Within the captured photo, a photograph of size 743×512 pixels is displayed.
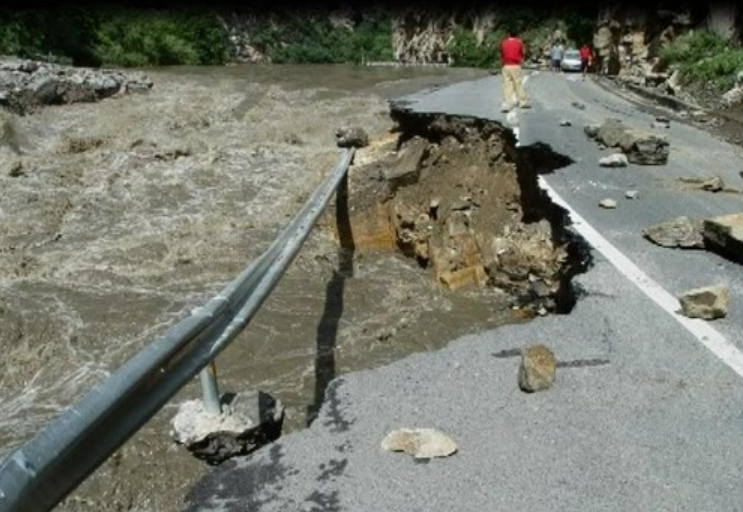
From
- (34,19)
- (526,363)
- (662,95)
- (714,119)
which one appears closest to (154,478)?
(526,363)

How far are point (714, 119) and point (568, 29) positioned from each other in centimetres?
2520

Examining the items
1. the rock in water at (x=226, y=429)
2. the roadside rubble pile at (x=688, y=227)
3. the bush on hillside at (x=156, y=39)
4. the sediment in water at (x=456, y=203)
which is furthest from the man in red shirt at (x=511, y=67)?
the bush on hillside at (x=156, y=39)

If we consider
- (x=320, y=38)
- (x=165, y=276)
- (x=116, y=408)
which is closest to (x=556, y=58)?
(x=165, y=276)

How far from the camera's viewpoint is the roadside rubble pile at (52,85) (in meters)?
18.5

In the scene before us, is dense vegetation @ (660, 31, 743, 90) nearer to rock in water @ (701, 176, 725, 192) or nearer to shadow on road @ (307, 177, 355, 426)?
rock in water @ (701, 176, 725, 192)

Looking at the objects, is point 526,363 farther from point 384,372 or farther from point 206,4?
point 206,4

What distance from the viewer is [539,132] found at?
35.4 feet

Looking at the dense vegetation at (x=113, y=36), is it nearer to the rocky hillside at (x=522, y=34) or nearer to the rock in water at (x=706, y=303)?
the rocky hillside at (x=522, y=34)

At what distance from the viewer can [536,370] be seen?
12.6ft

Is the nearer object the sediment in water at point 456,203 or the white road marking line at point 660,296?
the white road marking line at point 660,296

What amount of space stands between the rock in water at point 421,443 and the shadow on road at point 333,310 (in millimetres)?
595

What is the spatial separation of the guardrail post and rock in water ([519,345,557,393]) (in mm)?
1610

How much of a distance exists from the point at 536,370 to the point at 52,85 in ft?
63.9

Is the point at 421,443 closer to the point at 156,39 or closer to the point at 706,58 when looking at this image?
the point at 706,58
